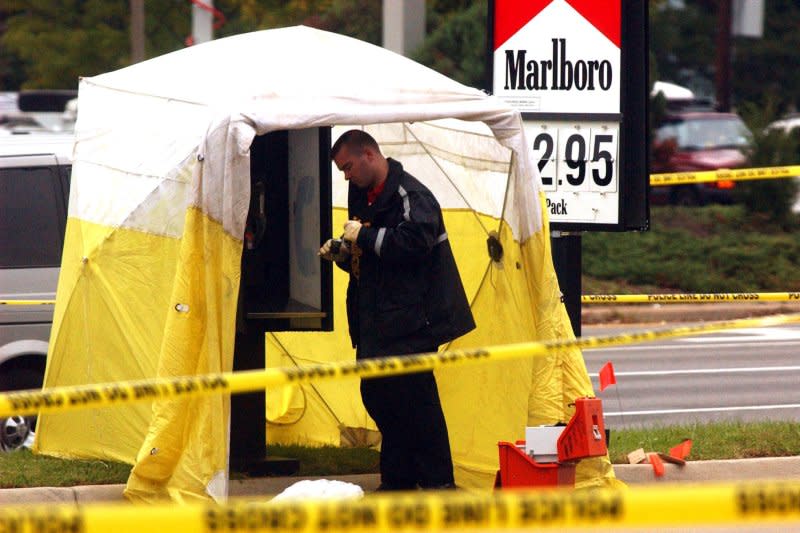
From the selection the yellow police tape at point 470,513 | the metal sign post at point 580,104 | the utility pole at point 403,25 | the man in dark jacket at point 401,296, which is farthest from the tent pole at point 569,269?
the utility pole at point 403,25

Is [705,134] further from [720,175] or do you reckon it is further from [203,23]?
[720,175]

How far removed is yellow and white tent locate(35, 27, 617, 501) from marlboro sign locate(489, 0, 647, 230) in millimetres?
333

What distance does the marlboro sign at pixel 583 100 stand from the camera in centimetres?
810

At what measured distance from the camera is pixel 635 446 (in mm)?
8422

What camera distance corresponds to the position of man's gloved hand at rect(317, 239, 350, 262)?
23.1ft

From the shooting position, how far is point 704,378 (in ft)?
42.8

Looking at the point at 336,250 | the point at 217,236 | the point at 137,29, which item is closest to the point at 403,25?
the point at 137,29

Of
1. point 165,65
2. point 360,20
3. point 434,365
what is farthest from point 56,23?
point 434,365

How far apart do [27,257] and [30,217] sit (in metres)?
0.25

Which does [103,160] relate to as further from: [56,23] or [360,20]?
[56,23]

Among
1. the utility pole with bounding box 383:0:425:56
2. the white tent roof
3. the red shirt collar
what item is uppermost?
the utility pole with bounding box 383:0:425:56

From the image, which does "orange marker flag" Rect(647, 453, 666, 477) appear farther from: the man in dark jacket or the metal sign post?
the man in dark jacket

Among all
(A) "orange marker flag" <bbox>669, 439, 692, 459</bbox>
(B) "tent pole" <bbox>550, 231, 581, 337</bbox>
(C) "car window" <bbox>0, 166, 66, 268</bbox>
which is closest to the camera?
(A) "orange marker flag" <bbox>669, 439, 692, 459</bbox>

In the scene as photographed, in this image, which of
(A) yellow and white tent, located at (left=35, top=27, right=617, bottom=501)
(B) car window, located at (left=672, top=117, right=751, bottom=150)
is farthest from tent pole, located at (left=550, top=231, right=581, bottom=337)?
(B) car window, located at (left=672, top=117, right=751, bottom=150)
